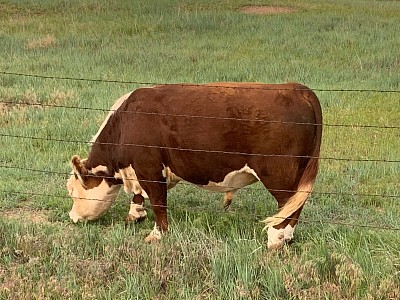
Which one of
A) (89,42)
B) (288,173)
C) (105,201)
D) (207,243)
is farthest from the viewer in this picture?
(89,42)

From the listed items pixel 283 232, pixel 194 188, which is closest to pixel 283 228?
pixel 283 232

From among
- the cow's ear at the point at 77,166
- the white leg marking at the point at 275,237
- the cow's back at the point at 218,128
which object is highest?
the cow's back at the point at 218,128

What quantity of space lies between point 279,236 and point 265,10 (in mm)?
18879

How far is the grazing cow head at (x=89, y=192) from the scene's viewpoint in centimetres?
633

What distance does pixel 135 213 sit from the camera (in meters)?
6.53

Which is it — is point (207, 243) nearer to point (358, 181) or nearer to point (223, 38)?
point (358, 181)

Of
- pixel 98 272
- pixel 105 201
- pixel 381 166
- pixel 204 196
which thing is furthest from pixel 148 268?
pixel 381 166

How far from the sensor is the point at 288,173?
554cm

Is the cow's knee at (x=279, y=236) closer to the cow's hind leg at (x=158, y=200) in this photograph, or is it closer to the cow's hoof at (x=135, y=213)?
the cow's hind leg at (x=158, y=200)

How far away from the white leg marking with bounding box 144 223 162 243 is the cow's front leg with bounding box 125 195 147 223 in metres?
0.47

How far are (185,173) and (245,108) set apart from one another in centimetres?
85

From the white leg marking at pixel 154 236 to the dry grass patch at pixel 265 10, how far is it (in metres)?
17.4

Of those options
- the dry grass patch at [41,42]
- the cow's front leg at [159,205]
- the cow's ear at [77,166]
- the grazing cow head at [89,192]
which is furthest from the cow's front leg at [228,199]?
the dry grass patch at [41,42]

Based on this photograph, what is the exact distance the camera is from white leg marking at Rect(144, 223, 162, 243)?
5.70 m
